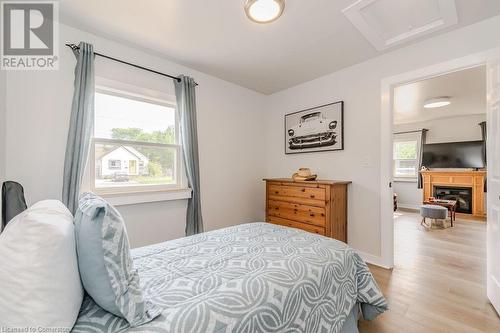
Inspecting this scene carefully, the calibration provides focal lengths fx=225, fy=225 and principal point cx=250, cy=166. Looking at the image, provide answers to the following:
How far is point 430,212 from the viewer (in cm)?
419

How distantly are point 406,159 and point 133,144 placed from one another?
22.9 feet

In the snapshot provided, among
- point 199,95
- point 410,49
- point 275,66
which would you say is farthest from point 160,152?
point 410,49

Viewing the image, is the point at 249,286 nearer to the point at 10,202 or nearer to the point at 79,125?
the point at 10,202

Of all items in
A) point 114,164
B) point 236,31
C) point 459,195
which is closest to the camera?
point 236,31

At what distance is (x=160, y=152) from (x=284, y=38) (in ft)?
6.28

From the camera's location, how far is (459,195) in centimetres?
548

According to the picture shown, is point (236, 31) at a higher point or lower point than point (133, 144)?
higher

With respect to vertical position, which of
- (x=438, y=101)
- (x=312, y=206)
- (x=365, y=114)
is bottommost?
(x=312, y=206)

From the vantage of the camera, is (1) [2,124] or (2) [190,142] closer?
(1) [2,124]

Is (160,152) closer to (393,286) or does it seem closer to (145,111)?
(145,111)

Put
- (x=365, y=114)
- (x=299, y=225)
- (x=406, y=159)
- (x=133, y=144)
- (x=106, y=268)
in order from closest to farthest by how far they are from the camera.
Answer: (x=106, y=268) < (x=133, y=144) < (x=365, y=114) < (x=299, y=225) < (x=406, y=159)

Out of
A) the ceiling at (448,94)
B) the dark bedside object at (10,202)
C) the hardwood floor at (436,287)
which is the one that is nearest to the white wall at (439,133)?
the ceiling at (448,94)

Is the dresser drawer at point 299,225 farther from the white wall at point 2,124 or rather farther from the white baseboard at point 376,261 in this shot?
the white wall at point 2,124

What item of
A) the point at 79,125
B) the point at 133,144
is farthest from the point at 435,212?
the point at 79,125
